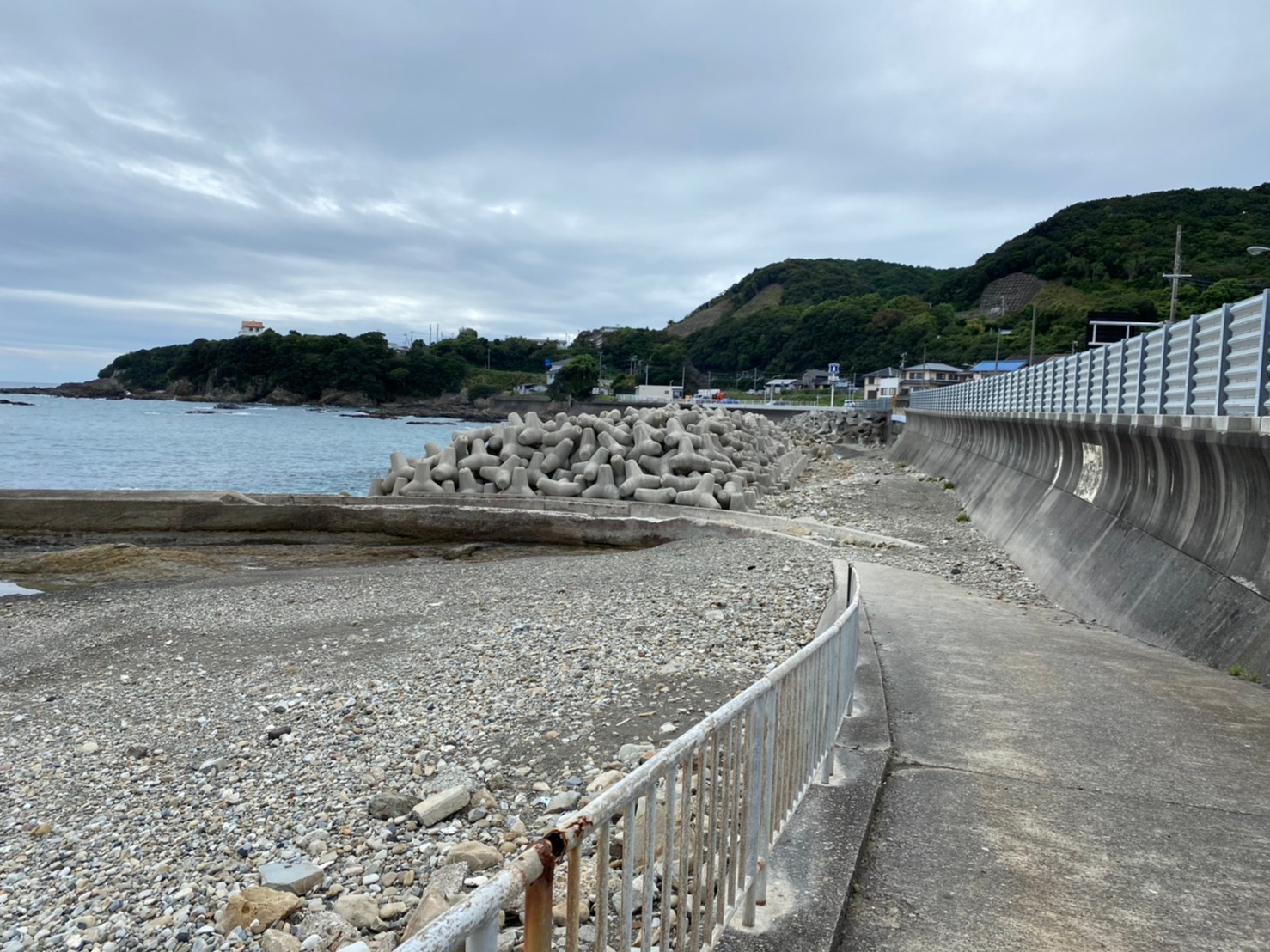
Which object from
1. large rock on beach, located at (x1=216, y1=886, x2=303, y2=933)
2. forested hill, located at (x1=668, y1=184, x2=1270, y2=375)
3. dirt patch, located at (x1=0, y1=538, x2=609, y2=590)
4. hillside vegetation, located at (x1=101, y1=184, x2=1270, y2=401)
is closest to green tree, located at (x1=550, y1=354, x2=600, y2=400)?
hillside vegetation, located at (x1=101, y1=184, x2=1270, y2=401)

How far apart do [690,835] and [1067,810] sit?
1894 millimetres

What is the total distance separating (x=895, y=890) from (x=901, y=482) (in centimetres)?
2392

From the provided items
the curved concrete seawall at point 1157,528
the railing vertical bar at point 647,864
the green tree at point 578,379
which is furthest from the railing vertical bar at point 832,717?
the green tree at point 578,379

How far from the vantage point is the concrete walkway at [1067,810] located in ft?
10.0

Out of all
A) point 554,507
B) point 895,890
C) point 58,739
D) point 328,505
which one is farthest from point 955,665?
point 328,505

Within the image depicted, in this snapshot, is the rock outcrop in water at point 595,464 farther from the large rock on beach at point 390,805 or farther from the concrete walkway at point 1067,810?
the large rock on beach at point 390,805

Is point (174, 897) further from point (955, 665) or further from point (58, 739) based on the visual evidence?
point (955, 665)

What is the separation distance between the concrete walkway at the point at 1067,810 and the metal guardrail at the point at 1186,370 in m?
2.35

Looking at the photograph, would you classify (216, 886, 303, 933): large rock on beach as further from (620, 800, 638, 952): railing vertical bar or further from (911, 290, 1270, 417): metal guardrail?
(911, 290, 1270, 417): metal guardrail

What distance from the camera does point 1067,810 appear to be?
3961 millimetres

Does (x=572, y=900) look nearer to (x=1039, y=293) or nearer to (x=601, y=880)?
(x=601, y=880)

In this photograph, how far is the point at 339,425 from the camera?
97312 millimetres

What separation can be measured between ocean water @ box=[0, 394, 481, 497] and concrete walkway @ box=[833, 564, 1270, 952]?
27.3 m

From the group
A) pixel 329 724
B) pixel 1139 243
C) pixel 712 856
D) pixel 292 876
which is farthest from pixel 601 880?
pixel 1139 243
